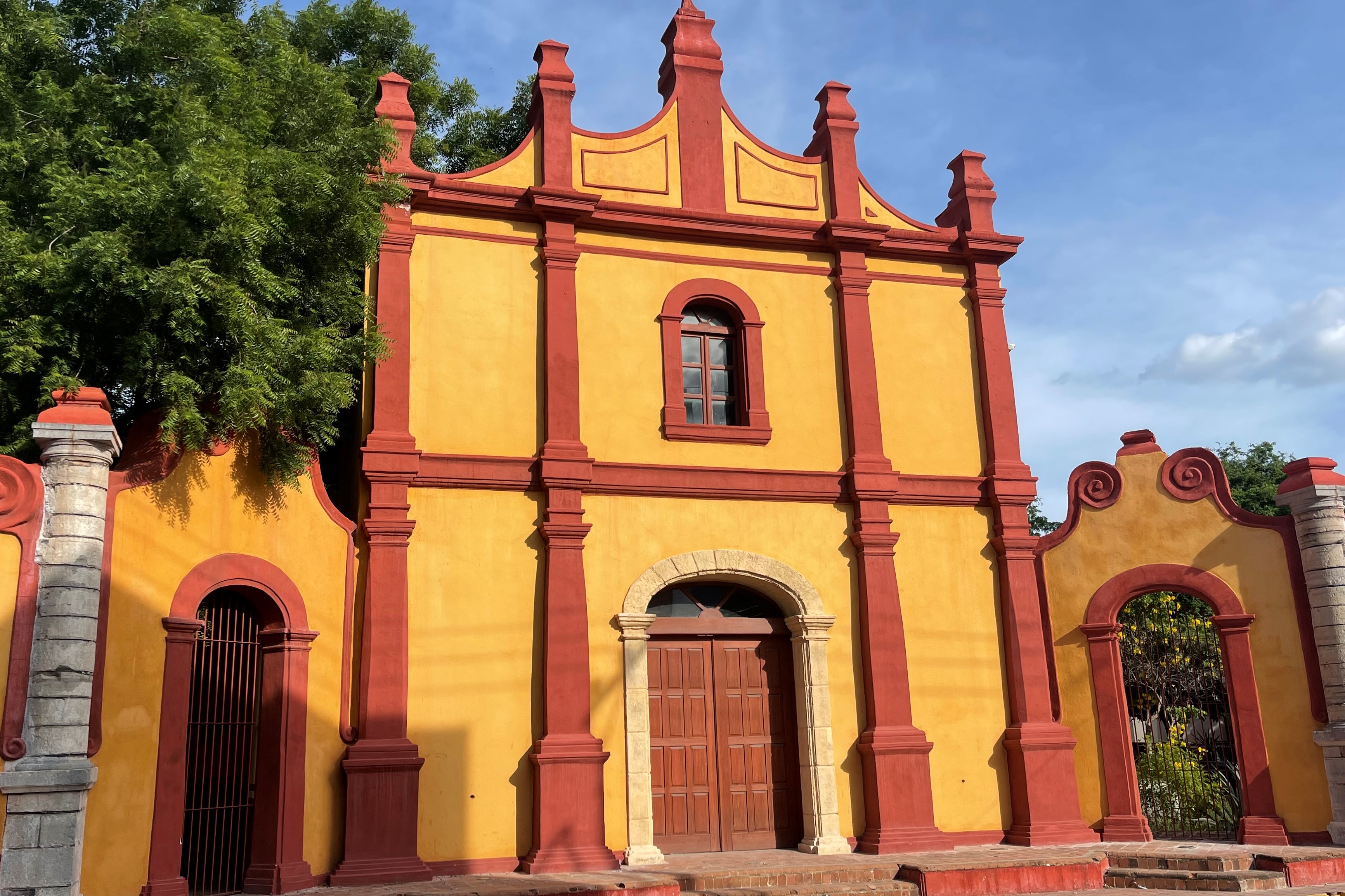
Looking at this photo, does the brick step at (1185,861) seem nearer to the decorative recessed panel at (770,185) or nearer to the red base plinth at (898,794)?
the red base plinth at (898,794)

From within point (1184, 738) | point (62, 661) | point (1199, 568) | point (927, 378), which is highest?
point (927, 378)

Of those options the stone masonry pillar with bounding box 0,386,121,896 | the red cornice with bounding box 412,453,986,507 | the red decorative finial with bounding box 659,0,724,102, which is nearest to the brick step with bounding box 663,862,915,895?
the red cornice with bounding box 412,453,986,507

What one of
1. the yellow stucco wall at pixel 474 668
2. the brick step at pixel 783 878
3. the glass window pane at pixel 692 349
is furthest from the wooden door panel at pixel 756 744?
the glass window pane at pixel 692 349

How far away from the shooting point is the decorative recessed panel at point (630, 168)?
12328 millimetres

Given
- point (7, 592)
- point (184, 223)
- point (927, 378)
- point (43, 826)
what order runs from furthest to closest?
point (927, 378)
point (184, 223)
point (7, 592)
point (43, 826)

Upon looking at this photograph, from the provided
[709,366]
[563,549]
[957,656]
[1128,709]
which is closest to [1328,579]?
[1128,709]

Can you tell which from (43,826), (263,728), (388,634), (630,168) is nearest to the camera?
(43,826)

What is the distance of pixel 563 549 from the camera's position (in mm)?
10984

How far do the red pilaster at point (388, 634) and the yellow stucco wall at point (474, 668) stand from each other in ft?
0.62

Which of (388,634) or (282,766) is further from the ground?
(388,634)

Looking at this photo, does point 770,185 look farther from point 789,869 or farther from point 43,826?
point 43,826

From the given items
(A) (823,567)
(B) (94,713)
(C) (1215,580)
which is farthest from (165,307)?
(C) (1215,580)

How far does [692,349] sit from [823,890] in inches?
220

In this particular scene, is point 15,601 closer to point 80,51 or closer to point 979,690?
point 80,51
